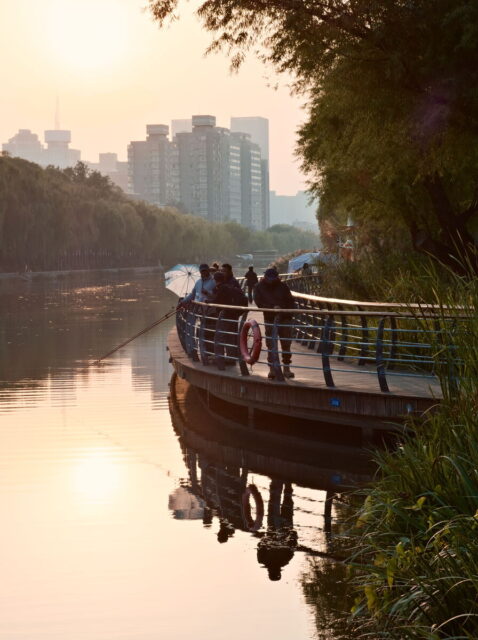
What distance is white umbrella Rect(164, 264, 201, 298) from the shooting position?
30.9m

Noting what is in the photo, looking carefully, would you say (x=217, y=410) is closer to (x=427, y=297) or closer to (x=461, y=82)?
(x=427, y=297)

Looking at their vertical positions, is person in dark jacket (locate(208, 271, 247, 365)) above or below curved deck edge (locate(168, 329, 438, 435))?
above

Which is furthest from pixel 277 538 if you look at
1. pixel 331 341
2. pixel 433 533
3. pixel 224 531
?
pixel 331 341

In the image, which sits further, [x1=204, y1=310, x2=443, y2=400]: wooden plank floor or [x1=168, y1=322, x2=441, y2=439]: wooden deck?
[x1=204, y1=310, x2=443, y2=400]: wooden plank floor

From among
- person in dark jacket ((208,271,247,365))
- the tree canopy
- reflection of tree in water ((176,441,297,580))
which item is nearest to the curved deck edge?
person in dark jacket ((208,271,247,365))

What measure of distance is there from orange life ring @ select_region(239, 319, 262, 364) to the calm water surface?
1.58 m

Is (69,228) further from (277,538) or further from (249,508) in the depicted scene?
(277,538)

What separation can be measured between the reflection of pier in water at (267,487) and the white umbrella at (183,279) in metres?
10.7

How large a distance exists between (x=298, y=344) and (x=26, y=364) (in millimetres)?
8783

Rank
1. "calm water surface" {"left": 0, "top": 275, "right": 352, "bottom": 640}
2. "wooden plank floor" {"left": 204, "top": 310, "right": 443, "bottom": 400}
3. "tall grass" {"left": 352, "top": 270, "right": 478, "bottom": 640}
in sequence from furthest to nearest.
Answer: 1. "wooden plank floor" {"left": 204, "top": 310, "right": 443, "bottom": 400}
2. "calm water surface" {"left": 0, "top": 275, "right": 352, "bottom": 640}
3. "tall grass" {"left": 352, "top": 270, "right": 478, "bottom": 640}

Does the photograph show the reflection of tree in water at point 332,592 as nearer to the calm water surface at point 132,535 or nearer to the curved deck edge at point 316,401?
the calm water surface at point 132,535

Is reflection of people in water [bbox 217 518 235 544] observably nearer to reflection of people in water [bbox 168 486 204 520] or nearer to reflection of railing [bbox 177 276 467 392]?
reflection of people in water [bbox 168 486 204 520]

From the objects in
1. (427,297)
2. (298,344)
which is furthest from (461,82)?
(298,344)

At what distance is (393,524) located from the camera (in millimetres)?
9469
